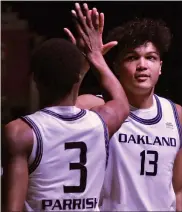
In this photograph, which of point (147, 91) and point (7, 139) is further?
point (147, 91)

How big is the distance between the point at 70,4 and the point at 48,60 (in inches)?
88.4

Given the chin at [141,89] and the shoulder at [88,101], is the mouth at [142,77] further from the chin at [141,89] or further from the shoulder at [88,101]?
the shoulder at [88,101]

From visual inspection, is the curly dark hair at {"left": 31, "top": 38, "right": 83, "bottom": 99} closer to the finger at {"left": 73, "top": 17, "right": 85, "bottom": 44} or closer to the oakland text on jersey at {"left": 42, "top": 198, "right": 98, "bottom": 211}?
the finger at {"left": 73, "top": 17, "right": 85, "bottom": 44}

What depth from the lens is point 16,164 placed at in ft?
7.95

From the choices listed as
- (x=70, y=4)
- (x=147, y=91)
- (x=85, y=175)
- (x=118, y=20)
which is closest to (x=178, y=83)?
(x=118, y=20)

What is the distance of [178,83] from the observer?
4.68 metres

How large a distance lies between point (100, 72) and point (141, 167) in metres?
0.61

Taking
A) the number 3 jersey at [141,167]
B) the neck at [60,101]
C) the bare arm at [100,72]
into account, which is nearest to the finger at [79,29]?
the bare arm at [100,72]

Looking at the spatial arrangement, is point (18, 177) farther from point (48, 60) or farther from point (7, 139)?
point (48, 60)

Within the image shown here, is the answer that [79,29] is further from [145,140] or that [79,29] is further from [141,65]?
[145,140]

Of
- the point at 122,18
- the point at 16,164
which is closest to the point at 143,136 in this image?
the point at 16,164

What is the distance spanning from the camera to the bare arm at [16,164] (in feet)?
7.91

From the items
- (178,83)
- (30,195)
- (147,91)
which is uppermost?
(178,83)

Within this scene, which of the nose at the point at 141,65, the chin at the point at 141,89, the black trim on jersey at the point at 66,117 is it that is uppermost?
the nose at the point at 141,65
